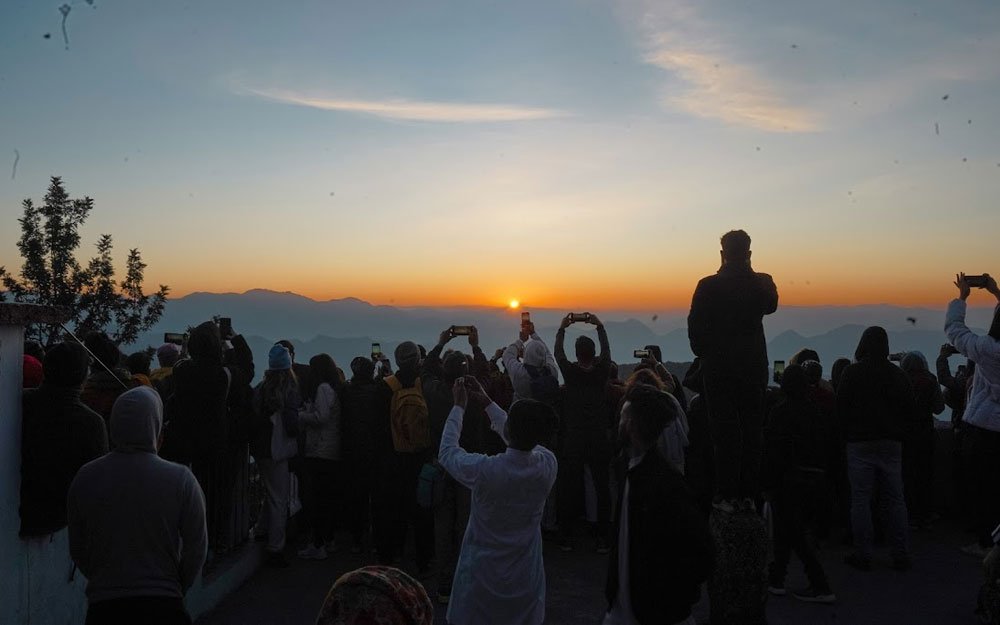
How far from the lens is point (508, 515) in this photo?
4.33 meters

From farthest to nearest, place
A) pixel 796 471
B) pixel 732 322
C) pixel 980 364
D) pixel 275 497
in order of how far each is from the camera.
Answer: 1. pixel 275 497
2. pixel 980 364
3. pixel 796 471
4. pixel 732 322

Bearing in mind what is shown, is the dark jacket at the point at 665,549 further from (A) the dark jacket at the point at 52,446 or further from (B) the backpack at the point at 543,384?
(B) the backpack at the point at 543,384

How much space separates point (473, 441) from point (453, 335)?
1182 millimetres

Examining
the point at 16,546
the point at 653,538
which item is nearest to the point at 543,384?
the point at 653,538

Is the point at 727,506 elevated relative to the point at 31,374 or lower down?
lower down

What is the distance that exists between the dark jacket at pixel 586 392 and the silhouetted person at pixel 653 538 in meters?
4.51

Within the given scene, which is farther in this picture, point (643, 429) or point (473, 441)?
point (473, 441)

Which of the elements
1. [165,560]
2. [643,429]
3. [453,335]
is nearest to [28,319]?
[165,560]

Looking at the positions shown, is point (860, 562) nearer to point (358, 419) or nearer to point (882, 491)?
point (882, 491)

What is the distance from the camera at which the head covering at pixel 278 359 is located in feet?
24.6

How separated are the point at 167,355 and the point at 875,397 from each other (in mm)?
6924

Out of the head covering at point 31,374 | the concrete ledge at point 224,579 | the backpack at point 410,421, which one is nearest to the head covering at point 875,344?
the backpack at point 410,421

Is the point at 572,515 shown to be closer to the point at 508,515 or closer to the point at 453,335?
the point at 453,335

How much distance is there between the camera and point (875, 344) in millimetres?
7414
